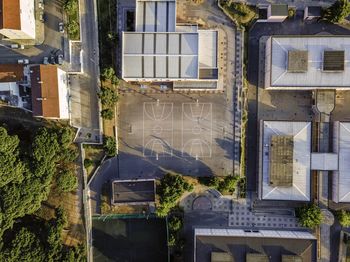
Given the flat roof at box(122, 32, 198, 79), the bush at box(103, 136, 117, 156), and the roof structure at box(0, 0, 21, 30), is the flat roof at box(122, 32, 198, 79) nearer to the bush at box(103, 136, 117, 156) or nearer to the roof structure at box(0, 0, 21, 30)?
the bush at box(103, 136, 117, 156)

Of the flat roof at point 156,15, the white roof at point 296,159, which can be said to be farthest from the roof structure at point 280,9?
the white roof at point 296,159

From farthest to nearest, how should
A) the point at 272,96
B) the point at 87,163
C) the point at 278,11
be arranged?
1. the point at 272,96
2. the point at 87,163
3. the point at 278,11

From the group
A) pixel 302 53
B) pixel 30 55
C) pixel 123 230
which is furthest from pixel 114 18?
pixel 123 230

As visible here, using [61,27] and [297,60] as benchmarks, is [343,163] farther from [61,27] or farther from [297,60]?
[61,27]

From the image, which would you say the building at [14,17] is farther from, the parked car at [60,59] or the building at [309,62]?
the building at [309,62]

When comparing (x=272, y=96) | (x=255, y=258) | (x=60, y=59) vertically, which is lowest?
(x=255, y=258)

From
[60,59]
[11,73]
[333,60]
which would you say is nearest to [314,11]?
[333,60]
